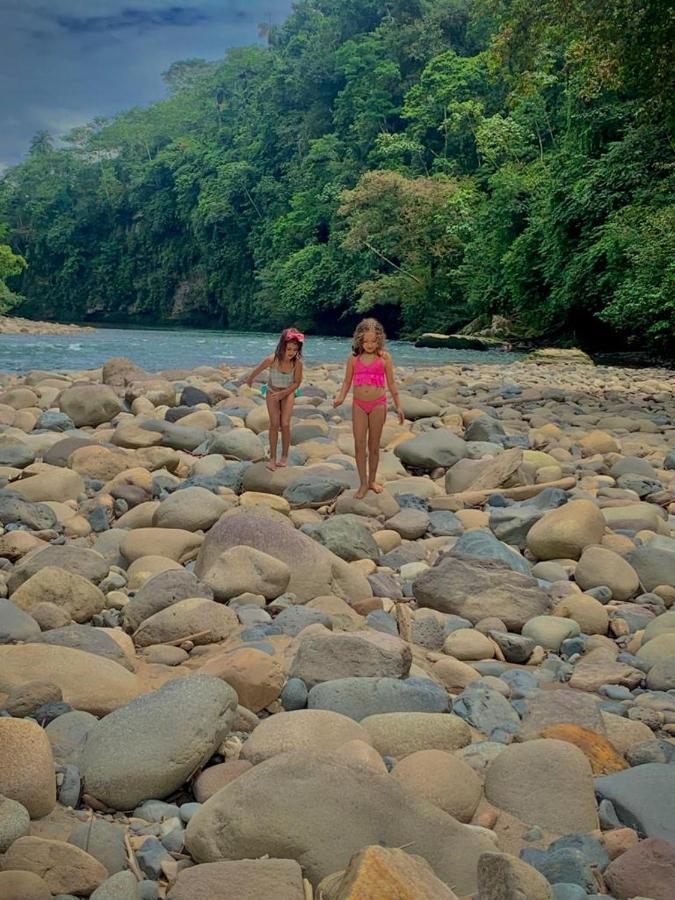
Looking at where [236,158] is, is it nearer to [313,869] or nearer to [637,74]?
[637,74]

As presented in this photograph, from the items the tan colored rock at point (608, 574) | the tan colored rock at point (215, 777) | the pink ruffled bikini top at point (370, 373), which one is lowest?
the tan colored rock at point (215, 777)

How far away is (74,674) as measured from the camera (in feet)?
8.51

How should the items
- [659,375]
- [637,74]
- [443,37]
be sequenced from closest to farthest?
[637,74] < [659,375] < [443,37]

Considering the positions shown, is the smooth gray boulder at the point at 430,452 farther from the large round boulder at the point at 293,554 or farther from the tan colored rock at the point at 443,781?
the tan colored rock at the point at 443,781

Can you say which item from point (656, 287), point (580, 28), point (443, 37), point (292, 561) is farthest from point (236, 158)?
point (292, 561)

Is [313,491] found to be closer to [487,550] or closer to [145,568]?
[487,550]

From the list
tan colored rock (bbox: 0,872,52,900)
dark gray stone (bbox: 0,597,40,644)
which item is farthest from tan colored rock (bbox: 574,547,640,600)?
tan colored rock (bbox: 0,872,52,900)

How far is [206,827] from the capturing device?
6.22 feet

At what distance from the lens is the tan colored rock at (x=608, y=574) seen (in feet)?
12.8

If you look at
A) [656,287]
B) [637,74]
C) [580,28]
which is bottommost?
[656,287]

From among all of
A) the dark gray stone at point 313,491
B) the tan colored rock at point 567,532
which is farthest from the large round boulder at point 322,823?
the dark gray stone at point 313,491

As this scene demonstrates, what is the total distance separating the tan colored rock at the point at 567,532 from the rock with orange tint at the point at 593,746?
1.85 meters

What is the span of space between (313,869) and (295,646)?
4.11ft

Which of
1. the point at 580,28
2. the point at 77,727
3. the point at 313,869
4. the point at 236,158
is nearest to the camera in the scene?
the point at 313,869
